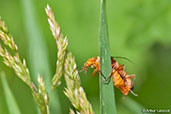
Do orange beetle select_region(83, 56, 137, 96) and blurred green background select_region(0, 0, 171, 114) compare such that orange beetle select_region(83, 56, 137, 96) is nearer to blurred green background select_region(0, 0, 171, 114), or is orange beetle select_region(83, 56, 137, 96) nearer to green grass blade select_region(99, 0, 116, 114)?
green grass blade select_region(99, 0, 116, 114)

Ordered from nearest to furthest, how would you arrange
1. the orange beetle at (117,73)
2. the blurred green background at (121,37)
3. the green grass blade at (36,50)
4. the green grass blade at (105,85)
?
the green grass blade at (105,85), the orange beetle at (117,73), the green grass blade at (36,50), the blurred green background at (121,37)

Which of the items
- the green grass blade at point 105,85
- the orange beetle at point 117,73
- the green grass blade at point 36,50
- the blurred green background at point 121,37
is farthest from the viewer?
the blurred green background at point 121,37

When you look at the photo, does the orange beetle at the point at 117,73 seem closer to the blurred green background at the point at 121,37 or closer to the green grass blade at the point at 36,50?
the green grass blade at the point at 36,50

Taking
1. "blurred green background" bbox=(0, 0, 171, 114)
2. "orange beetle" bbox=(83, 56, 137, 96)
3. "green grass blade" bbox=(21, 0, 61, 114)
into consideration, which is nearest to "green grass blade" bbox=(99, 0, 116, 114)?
"orange beetle" bbox=(83, 56, 137, 96)

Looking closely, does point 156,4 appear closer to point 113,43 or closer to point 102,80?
point 113,43

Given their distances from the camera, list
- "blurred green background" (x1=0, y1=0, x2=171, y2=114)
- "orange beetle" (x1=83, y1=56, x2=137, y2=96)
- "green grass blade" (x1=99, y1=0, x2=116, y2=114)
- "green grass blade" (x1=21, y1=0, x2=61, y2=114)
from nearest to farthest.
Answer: "green grass blade" (x1=99, y1=0, x2=116, y2=114), "orange beetle" (x1=83, y1=56, x2=137, y2=96), "green grass blade" (x1=21, y1=0, x2=61, y2=114), "blurred green background" (x1=0, y1=0, x2=171, y2=114)

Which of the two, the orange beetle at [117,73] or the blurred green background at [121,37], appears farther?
the blurred green background at [121,37]

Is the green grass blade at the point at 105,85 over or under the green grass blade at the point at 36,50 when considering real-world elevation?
under

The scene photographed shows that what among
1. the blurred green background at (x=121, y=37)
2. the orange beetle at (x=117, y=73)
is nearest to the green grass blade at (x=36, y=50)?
the orange beetle at (x=117, y=73)

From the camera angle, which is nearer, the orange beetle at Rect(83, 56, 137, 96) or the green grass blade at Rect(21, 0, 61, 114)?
the orange beetle at Rect(83, 56, 137, 96)
